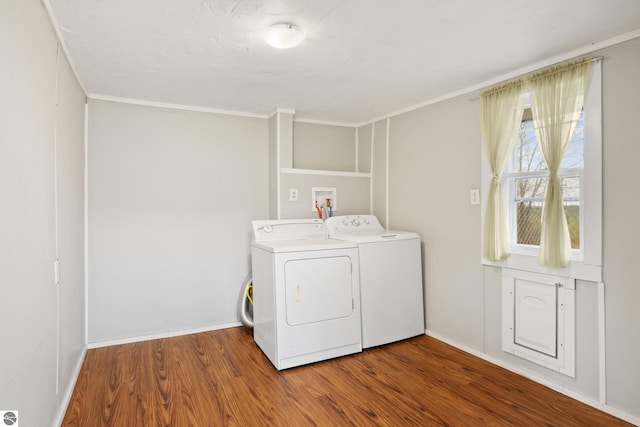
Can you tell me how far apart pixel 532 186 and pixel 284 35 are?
200 centimetres

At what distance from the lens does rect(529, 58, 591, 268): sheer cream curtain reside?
221 cm

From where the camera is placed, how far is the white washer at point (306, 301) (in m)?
2.72

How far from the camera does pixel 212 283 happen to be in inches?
141

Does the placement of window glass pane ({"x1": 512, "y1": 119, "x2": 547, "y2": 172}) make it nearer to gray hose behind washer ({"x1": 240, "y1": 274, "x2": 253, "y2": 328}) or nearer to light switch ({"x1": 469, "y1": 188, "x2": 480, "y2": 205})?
light switch ({"x1": 469, "y1": 188, "x2": 480, "y2": 205})

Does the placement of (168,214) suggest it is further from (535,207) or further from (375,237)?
(535,207)

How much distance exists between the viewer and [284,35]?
193 centimetres

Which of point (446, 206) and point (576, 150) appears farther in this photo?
point (446, 206)

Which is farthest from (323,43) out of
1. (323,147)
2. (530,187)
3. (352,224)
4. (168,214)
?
(168,214)

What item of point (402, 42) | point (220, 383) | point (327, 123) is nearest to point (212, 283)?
point (220, 383)

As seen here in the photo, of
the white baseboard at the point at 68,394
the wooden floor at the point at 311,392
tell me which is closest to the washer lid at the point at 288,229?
the wooden floor at the point at 311,392

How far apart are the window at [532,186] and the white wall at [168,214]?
2.36 m

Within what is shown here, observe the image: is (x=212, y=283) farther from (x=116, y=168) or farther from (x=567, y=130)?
(x=567, y=130)

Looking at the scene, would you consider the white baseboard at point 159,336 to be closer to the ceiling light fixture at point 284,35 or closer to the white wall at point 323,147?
the white wall at point 323,147

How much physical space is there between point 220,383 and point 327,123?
113 inches
